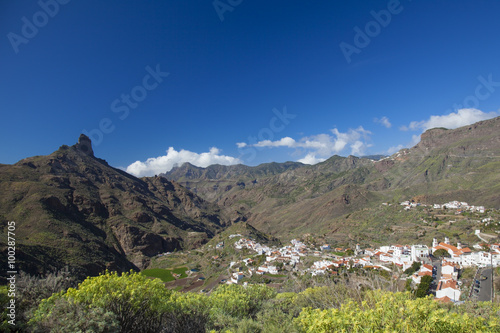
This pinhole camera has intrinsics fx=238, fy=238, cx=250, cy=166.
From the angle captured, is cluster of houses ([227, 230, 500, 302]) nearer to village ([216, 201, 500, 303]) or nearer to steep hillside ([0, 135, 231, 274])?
village ([216, 201, 500, 303])

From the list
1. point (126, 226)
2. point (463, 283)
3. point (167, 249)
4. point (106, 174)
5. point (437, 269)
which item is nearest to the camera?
point (463, 283)

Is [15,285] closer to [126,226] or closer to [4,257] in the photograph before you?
[4,257]

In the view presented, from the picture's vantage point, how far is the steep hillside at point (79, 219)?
56562 mm

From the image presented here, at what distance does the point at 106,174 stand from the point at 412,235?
169m

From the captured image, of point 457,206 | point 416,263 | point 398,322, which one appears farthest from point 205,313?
point 457,206

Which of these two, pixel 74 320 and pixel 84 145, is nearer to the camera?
pixel 74 320

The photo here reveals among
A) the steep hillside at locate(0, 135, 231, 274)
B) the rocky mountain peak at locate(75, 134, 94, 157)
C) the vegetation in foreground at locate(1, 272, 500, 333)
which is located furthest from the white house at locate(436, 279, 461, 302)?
the rocky mountain peak at locate(75, 134, 94, 157)

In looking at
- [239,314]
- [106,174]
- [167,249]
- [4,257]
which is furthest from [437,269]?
[106,174]

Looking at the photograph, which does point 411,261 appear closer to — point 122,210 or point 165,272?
point 165,272

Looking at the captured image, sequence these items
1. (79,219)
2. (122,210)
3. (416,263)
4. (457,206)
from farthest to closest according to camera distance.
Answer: (122,210) → (457,206) → (79,219) → (416,263)

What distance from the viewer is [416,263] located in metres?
48.0

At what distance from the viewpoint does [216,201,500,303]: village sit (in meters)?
35.7

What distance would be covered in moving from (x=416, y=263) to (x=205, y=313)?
4992 cm

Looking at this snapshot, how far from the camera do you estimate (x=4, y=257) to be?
3925 cm
